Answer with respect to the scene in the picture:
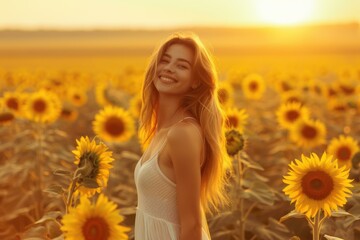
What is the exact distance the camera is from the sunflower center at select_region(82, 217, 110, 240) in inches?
108

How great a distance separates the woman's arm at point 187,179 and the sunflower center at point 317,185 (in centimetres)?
70

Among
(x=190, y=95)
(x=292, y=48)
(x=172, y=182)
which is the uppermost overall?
(x=292, y=48)

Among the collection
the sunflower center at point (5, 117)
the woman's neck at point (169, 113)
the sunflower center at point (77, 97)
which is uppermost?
the sunflower center at point (77, 97)

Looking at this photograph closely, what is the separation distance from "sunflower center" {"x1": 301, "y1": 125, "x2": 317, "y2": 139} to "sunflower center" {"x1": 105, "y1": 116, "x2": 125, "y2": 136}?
1755 mm

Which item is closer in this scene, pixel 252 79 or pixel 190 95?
pixel 190 95

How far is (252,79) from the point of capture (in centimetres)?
1102

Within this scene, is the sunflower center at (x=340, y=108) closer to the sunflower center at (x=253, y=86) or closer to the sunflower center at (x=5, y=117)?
the sunflower center at (x=253, y=86)

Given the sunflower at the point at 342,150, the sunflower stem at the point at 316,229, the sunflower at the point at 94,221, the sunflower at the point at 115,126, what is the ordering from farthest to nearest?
1. the sunflower at the point at 115,126
2. the sunflower at the point at 342,150
3. the sunflower stem at the point at 316,229
4. the sunflower at the point at 94,221

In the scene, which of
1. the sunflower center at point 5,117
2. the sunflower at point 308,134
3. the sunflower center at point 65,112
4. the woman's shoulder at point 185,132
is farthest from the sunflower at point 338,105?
Answer: the woman's shoulder at point 185,132

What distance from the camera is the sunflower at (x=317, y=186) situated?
3.49 m

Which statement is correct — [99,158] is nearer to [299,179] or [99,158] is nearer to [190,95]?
[190,95]

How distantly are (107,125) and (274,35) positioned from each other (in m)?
93.1

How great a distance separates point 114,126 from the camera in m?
6.54

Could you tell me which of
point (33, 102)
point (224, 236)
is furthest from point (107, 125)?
point (224, 236)
